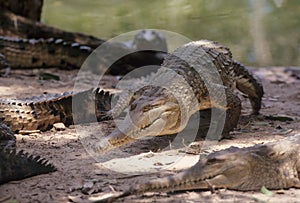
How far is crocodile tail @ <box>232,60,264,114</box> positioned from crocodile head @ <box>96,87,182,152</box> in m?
1.26

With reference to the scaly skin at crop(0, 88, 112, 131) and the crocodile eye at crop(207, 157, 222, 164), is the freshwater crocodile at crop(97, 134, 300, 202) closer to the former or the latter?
the crocodile eye at crop(207, 157, 222, 164)

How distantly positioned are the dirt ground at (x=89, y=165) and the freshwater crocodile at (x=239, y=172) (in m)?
0.06

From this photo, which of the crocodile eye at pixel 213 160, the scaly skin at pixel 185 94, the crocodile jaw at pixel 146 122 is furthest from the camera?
the scaly skin at pixel 185 94

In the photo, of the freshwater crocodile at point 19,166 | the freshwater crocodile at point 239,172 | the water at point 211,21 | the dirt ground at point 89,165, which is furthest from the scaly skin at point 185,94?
the water at point 211,21

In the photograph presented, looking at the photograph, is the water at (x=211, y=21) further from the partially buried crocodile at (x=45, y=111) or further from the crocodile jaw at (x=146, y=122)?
the crocodile jaw at (x=146, y=122)

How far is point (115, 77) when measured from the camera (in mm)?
7730

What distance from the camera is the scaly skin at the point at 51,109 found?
4.52m

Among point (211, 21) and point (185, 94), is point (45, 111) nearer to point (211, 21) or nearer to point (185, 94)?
point (185, 94)

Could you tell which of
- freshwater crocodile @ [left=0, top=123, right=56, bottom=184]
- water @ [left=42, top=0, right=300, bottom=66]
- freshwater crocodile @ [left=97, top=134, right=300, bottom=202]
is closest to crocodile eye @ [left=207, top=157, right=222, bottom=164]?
freshwater crocodile @ [left=97, top=134, right=300, bottom=202]

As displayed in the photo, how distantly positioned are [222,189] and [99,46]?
17.6 feet

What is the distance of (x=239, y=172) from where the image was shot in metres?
3.18

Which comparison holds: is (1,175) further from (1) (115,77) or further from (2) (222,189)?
(1) (115,77)

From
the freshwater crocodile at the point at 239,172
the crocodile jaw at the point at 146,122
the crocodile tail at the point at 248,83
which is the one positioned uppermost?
the crocodile tail at the point at 248,83

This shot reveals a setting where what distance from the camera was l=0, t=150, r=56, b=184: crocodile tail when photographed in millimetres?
3285
